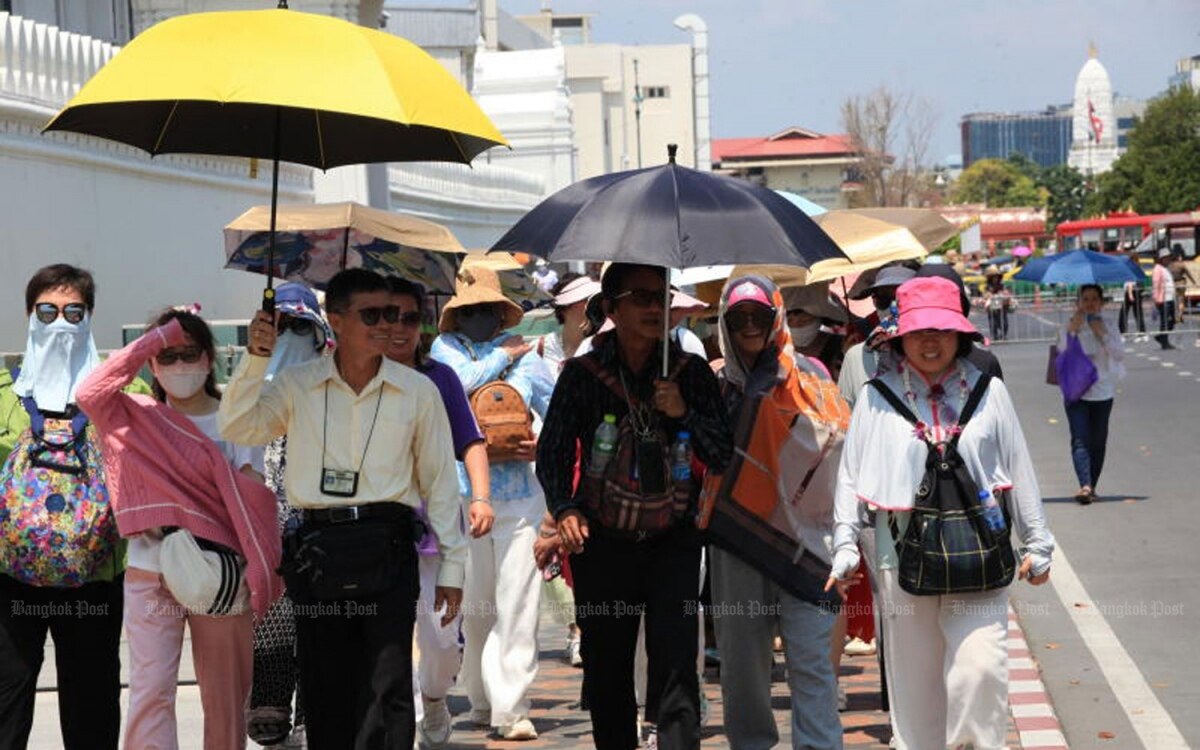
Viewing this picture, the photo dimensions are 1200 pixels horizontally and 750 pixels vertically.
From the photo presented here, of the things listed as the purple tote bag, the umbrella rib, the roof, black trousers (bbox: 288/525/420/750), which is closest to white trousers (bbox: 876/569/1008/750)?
black trousers (bbox: 288/525/420/750)

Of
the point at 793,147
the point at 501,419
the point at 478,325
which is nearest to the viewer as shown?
the point at 501,419

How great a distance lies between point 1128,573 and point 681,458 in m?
6.55

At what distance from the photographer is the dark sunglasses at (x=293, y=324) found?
721cm

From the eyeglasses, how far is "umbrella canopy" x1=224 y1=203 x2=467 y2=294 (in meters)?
1.67

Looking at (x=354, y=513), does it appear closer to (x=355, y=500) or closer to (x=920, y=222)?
(x=355, y=500)

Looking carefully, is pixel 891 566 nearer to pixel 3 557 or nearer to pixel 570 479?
pixel 570 479

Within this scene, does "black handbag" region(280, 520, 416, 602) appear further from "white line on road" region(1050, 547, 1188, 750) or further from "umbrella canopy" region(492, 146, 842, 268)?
"white line on road" region(1050, 547, 1188, 750)

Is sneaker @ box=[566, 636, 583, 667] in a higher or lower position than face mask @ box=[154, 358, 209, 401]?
lower

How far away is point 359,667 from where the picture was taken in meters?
6.21

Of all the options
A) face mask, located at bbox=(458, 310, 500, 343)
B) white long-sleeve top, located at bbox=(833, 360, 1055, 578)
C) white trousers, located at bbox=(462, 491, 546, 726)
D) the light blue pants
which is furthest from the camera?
face mask, located at bbox=(458, 310, 500, 343)

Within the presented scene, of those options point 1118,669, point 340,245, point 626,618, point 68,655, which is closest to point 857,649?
point 1118,669

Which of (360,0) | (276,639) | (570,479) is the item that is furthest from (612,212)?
(360,0)

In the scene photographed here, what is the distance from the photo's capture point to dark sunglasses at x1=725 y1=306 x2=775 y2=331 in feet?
23.7

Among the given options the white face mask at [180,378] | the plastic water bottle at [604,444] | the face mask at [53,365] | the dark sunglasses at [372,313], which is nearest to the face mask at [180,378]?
the white face mask at [180,378]
